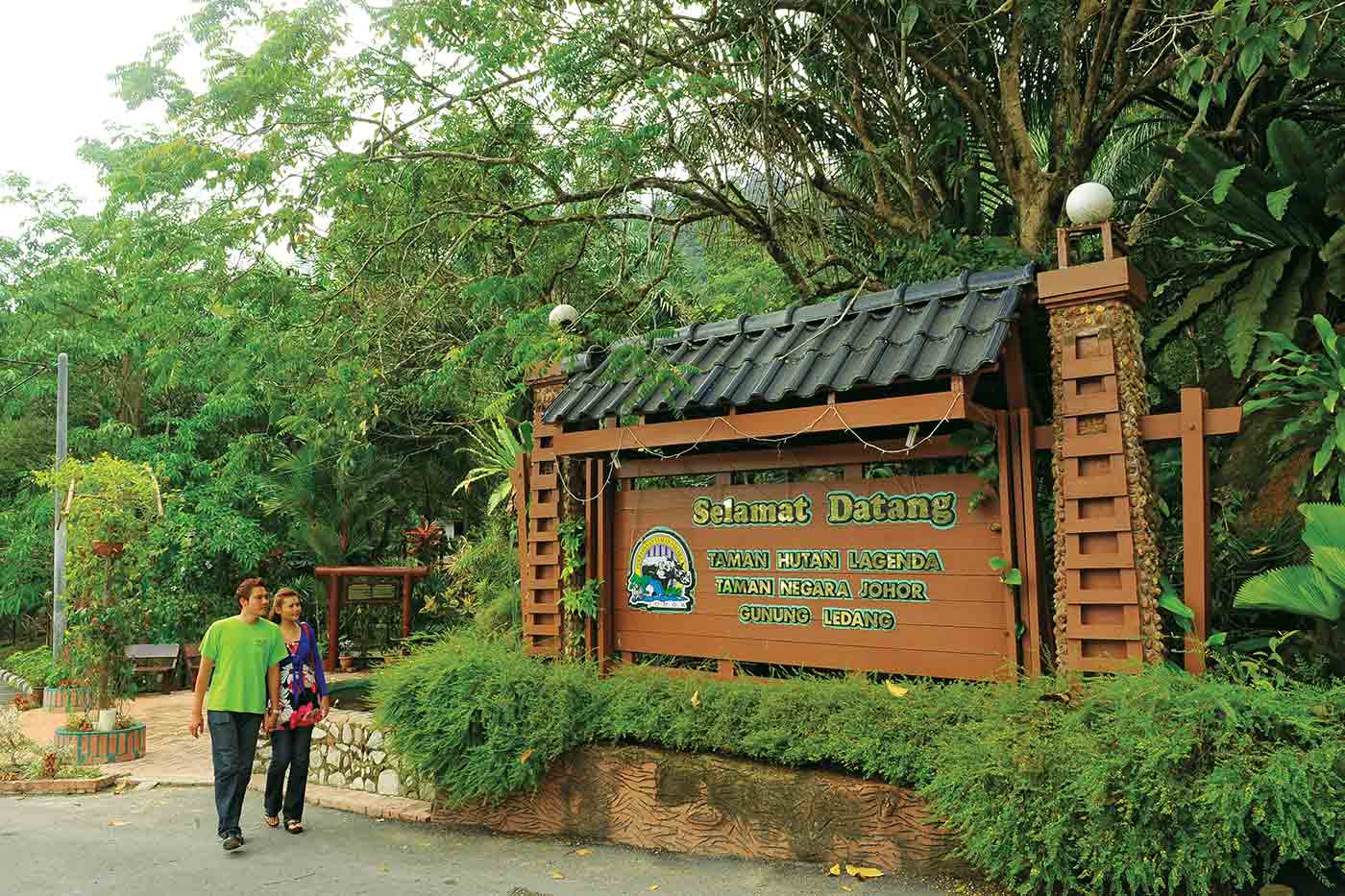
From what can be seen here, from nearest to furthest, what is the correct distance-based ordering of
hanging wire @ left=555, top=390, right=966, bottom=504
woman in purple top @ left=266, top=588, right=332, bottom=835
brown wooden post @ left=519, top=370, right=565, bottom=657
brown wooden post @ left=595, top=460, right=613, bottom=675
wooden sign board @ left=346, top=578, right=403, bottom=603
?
1. hanging wire @ left=555, top=390, right=966, bottom=504
2. woman in purple top @ left=266, top=588, right=332, bottom=835
3. brown wooden post @ left=595, top=460, right=613, bottom=675
4. brown wooden post @ left=519, top=370, right=565, bottom=657
5. wooden sign board @ left=346, top=578, right=403, bottom=603

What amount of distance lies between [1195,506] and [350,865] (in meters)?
5.51

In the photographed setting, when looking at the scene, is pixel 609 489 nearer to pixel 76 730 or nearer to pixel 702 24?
pixel 702 24

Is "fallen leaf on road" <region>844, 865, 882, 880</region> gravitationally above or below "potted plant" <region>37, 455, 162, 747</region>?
below

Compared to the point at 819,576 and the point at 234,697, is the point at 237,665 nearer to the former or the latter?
the point at 234,697

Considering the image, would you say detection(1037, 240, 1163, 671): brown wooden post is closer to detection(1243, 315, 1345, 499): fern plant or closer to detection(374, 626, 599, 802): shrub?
detection(1243, 315, 1345, 499): fern plant

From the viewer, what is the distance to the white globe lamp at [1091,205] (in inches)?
227

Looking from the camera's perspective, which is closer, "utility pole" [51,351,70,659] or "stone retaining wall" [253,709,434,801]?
"stone retaining wall" [253,709,434,801]

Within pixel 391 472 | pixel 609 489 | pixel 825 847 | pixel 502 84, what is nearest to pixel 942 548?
pixel 825 847

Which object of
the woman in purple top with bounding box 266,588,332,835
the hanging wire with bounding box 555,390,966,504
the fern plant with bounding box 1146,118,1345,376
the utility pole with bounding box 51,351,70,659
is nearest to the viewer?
the hanging wire with bounding box 555,390,966,504

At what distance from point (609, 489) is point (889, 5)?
15.0 ft

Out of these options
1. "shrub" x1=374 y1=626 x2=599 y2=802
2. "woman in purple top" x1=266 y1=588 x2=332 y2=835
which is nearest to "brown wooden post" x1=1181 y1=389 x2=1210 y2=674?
"shrub" x1=374 y1=626 x2=599 y2=802

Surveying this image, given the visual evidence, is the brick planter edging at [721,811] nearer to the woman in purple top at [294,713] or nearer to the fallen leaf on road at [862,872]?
the fallen leaf on road at [862,872]

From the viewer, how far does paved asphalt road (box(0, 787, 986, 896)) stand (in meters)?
5.61

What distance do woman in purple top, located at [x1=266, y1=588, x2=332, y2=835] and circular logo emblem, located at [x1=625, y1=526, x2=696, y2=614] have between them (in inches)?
95.3
